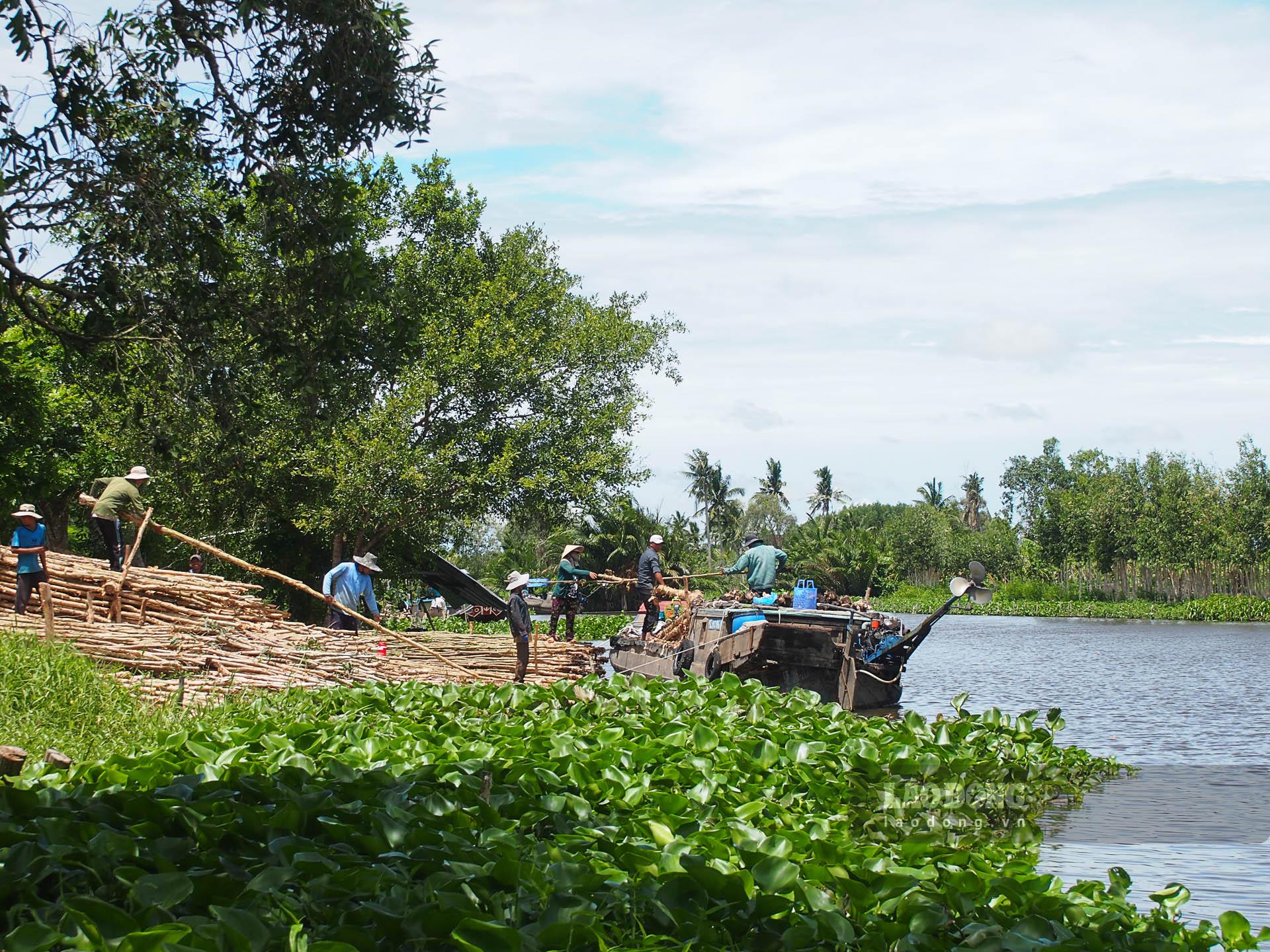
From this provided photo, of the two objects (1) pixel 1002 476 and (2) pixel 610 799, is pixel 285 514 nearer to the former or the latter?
→ (2) pixel 610 799

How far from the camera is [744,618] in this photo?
1844cm

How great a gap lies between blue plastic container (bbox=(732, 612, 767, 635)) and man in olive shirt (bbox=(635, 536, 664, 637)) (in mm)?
1867

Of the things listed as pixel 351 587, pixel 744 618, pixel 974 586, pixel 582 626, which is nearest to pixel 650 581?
pixel 744 618

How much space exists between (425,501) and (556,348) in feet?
16.9

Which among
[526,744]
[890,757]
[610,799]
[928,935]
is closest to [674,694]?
[890,757]

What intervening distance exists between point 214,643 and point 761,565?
8.91 metres

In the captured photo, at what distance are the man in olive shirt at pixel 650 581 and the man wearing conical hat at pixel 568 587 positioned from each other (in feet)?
4.49

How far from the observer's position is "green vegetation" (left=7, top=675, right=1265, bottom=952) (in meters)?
4.04

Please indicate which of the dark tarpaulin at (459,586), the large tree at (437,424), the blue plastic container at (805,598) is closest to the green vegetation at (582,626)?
the large tree at (437,424)

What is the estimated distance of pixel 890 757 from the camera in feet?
27.6

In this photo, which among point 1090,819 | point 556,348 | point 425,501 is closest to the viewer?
point 1090,819

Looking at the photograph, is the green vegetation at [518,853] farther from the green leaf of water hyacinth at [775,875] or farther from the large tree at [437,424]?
the large tree at [437,424]

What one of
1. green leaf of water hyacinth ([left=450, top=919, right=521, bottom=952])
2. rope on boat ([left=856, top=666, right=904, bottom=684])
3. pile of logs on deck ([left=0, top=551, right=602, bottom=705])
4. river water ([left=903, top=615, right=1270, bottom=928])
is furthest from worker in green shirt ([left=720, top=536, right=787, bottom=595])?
green leaf of water hyacinth ([left=450, top=919, right=521, bottom=952])

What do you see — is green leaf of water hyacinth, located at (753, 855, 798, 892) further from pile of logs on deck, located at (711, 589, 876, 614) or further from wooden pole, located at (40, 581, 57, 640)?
pile of logs on deck, located at (711, 589, 876, 614)
